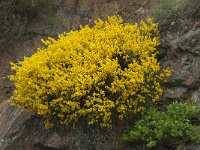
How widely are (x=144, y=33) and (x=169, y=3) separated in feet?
2.39

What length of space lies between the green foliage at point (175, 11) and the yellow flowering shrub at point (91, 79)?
748mm

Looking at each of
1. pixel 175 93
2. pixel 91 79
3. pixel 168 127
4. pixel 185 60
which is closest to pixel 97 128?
pixel 91 79

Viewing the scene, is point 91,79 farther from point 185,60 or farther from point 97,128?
point 185,60

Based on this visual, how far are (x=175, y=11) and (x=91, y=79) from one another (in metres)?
2.02

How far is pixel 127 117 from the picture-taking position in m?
6.71

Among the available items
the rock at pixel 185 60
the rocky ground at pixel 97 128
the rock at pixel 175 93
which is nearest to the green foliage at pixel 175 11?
the rocky ground at pixel 97 128

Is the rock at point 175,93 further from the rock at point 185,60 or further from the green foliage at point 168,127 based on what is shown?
the green foliage at point 168,127

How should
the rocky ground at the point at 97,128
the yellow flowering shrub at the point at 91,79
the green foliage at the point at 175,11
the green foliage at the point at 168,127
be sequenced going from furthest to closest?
the green foliage at the point at 175,11, the rocky ground at the point at 97,128, the yellow flowering shrub at the point at 91,79, the green foliage at the point at 168,127

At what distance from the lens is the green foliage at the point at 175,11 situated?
7250mm

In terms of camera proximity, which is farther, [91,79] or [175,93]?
[175,93]

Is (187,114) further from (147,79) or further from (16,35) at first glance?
(16,35)

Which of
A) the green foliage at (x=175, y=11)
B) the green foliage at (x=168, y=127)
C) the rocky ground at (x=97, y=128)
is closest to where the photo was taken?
the green foliage at (x=168, y=127)

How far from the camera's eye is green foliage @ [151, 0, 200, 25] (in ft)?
23.8

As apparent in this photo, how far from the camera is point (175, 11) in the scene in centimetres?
750
